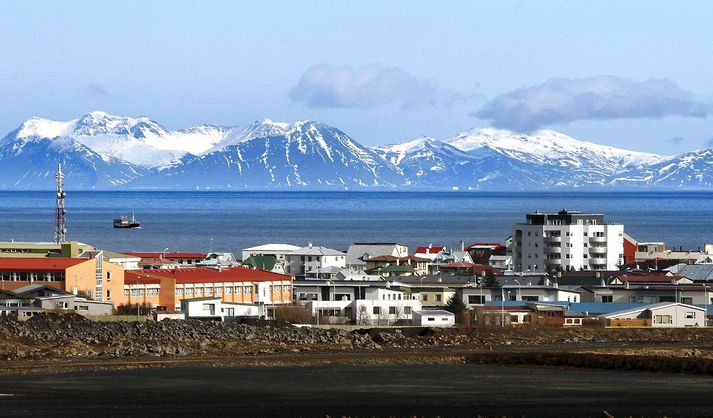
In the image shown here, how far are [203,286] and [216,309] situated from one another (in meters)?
4.84

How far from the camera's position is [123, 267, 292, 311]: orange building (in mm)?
63906

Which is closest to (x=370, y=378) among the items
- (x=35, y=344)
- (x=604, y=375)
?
(x=604, y=375)

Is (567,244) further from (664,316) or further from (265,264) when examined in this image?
(664,316)

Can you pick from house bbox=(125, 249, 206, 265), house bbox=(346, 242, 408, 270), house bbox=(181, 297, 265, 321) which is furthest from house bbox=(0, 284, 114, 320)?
house bbox=(346, 242, 408, 270)

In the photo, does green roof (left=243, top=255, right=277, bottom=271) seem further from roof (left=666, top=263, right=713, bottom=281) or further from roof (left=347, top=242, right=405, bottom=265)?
roof (left=666, top=263, right=713, bottom=281)

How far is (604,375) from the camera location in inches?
1516

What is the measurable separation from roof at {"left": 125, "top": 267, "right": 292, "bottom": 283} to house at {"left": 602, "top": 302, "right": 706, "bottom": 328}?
15912 mm

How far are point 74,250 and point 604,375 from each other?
142 ft

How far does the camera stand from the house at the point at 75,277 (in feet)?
206

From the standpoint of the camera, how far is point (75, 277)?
207ft

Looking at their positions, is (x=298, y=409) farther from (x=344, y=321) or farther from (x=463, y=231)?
(x=463, y=231)

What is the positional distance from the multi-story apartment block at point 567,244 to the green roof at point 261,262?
18393 mm

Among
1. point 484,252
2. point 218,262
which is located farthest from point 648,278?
point 484,252

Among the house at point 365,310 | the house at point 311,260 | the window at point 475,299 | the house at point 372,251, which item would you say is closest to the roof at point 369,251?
the house at point 372,251
